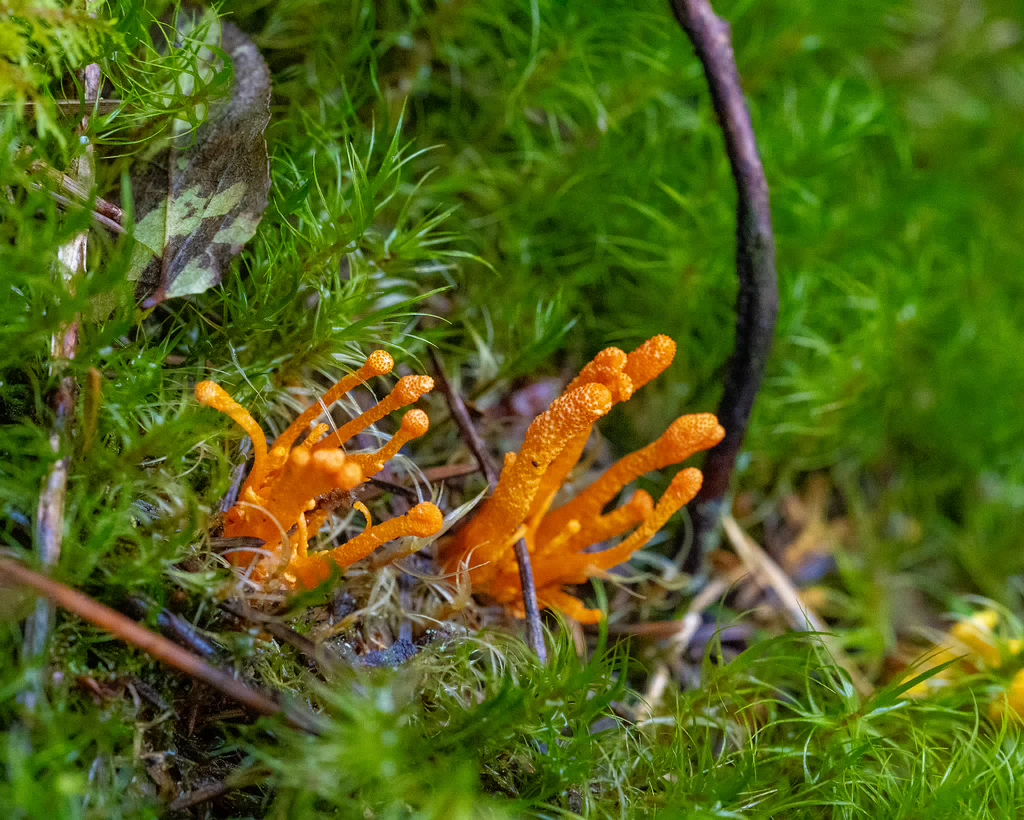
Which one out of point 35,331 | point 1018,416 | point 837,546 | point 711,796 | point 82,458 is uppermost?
point 35,331

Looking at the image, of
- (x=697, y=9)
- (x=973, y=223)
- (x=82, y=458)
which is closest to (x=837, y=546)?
(x=973, y=223)

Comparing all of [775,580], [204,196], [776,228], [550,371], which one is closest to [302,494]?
[204,196]

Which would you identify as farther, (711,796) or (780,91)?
(780,91)

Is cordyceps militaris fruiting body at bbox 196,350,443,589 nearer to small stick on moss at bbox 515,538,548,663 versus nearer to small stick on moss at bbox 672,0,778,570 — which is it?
small stick on moss at bbox 515,538,548,663

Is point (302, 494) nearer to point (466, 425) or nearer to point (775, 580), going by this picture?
point (466, 425)

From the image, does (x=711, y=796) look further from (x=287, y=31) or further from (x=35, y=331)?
(x=287, y=31)

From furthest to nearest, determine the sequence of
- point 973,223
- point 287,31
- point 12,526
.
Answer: point 973,223, point 287,31, point 12,526

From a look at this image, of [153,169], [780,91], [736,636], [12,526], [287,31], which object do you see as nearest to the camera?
[12,526]

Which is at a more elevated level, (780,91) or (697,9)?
(697,9)
